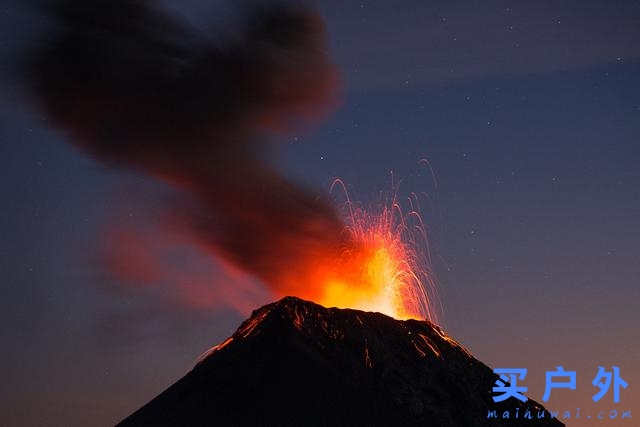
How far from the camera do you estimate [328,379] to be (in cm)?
11431

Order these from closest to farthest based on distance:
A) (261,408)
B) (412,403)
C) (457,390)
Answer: (261,408)
(412,403)
(457,390)

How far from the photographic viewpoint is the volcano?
109 m

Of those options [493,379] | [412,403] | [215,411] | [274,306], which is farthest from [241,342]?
[493,379]

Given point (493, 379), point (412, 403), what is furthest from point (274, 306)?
point (493, 379)

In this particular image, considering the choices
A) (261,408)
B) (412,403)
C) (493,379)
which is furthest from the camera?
(493,379)

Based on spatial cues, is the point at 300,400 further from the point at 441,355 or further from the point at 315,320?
the point at 441,355

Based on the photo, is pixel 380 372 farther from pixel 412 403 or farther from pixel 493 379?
pixel 493 379

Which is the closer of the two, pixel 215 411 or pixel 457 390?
pixel 215 411

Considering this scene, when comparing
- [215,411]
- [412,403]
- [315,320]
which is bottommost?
[215,411]

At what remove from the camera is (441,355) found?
424 ft

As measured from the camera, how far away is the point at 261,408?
353ft

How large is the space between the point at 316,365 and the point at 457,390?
20.2 m

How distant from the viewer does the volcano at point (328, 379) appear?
109 m

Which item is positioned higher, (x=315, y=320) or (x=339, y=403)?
(x=315, y=320)
